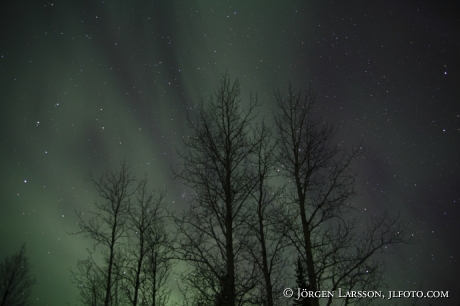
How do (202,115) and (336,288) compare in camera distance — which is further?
(202,115)

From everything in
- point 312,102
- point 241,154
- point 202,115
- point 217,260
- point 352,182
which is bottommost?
point 217,260

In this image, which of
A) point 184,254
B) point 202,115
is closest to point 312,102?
point 202,115

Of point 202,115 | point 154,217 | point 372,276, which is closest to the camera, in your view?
point 372,276

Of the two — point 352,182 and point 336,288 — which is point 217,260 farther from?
point 352,182

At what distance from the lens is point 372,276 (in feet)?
20.4

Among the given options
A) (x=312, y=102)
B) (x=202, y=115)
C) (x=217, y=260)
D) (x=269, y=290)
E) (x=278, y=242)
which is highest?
(x=312, y=102)

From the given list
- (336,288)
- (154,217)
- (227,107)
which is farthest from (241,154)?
(154,217)

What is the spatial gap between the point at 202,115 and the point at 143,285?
26.5ft

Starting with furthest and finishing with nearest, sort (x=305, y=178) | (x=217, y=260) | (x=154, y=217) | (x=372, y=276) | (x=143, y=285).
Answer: (x=154, y=217) < (x=143, y=285) < (x=305, y=178) < (x=217, y=260) < (x=372, y=276)

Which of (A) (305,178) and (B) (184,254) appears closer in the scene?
(B) (184,254)

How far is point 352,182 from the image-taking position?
695cm

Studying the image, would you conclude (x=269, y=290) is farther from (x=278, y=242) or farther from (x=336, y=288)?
(x=336, y=288)

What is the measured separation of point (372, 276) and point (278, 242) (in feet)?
9.50

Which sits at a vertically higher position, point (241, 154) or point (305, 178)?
point (241, 154)
